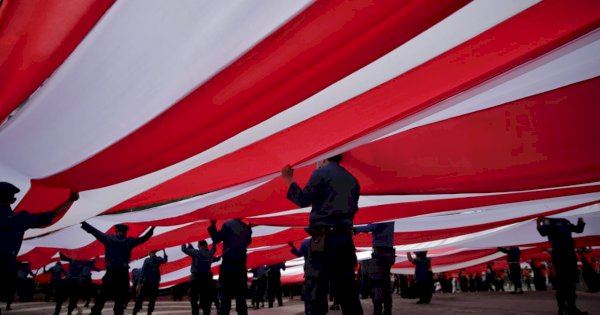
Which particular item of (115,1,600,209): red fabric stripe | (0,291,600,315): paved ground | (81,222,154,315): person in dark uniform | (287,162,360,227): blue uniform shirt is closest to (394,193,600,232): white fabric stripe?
(0,291,600,315): paved ground

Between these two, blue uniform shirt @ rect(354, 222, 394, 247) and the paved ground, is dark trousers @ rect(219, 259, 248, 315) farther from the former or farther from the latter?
the paved ground

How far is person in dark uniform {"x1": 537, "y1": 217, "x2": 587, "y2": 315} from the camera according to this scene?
3.84 meters

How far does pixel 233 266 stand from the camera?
351 cm

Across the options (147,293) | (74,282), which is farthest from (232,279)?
(74,282)

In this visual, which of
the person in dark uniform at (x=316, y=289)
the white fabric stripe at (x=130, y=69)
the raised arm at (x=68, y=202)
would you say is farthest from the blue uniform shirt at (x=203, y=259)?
the person in dark uniform at (x=316, y=289)

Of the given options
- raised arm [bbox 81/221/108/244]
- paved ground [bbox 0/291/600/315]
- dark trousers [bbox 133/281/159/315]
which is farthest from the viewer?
dark trousers [bbox 133/281/159/315]

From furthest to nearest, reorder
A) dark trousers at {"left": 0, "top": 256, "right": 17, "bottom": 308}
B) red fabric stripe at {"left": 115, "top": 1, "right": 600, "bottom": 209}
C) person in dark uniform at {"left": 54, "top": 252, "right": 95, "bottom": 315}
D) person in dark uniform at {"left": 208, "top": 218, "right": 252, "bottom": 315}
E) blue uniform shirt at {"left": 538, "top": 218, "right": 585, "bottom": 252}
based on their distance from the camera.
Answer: person in dark uniform at {"left": 54, "top": 252, "right": 95, "bottom": 315}
blue uniform shirt at {"left": 538, "top": 218, "right": 585, "bottom": 252}
person in dark uniform at {"left": 208, "top": 218, "right": 252, "bottom": 315}
dark trousers at {"left": 0, "top": 256, "right": 17, "bottom": 308}
red fabric stripe at {"left": 115, "top": 1, "right": 600, "bottom": 209}

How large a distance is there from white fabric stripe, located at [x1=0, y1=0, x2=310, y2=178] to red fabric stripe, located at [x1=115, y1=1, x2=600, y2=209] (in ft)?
2.19

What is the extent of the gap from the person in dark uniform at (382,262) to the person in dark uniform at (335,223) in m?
2.02

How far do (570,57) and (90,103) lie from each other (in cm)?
205

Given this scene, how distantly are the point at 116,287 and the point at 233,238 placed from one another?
119 centimetres

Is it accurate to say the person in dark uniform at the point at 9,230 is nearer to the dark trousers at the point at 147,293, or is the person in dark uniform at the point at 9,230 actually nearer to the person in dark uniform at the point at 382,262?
the person in dark uniform at the point at 382,262

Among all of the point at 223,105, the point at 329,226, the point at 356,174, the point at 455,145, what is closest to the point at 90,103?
the point at 223,105

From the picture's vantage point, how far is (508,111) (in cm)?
191
